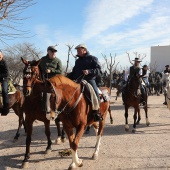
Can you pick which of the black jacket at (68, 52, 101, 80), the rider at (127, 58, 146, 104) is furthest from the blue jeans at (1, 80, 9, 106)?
the rider at (127, 58, 146, 104)

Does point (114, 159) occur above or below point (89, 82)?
below

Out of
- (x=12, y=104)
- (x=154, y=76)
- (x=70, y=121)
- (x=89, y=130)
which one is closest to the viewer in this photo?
(x=70, y=121)

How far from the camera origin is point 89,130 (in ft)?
28.6

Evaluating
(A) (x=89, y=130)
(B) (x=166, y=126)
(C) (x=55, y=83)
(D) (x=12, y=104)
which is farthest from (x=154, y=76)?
(C) (x=55, y=83)

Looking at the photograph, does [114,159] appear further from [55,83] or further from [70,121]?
[55,83]

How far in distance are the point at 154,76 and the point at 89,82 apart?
21.6m

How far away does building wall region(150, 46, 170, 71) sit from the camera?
64.2 meters

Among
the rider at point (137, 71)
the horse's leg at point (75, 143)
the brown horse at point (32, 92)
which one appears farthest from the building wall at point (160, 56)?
the horse's leg at point (75, 143)

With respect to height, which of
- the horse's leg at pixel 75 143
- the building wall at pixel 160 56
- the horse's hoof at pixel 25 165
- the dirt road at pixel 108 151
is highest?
the building wall at pixel 160 56

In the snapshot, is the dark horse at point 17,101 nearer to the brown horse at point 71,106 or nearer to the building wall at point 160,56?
the brown horse at point 71,106

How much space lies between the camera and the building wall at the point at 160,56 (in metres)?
64.2

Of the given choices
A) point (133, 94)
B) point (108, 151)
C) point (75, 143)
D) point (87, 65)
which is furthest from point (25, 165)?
point (133, 94)

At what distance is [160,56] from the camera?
6538 centimetres

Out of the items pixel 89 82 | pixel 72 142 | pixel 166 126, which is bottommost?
pixel 166 126
